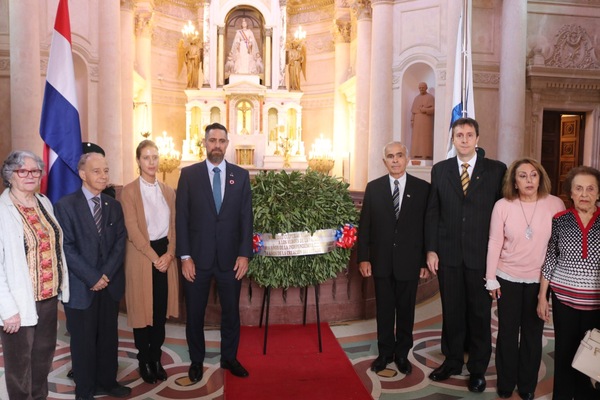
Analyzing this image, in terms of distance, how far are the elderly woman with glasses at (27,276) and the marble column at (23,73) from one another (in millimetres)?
5947

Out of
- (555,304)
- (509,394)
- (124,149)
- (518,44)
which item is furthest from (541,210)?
(124,149)

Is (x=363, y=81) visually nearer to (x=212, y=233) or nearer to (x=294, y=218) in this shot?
(x=294, y=218)

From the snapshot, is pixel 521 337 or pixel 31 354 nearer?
pixel 31 354

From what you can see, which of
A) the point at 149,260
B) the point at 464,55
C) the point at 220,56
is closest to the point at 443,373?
the point at 149,260

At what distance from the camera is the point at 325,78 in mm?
17156

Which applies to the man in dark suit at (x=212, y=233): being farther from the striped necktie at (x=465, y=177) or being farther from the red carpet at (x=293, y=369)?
the striped necktie at (x=465, y=177)

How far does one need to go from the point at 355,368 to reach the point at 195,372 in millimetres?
1411

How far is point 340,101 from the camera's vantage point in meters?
16.2

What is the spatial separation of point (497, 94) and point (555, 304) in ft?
28.8

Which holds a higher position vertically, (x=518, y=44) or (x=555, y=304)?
(x=518, y=44)

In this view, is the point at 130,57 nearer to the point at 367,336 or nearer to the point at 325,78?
the point at 325,78

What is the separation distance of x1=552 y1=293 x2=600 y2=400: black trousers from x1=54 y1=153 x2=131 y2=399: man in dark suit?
10.4ft

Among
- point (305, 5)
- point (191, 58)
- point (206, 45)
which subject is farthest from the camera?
point (305, 5)

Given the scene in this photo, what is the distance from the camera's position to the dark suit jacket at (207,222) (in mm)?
3766
